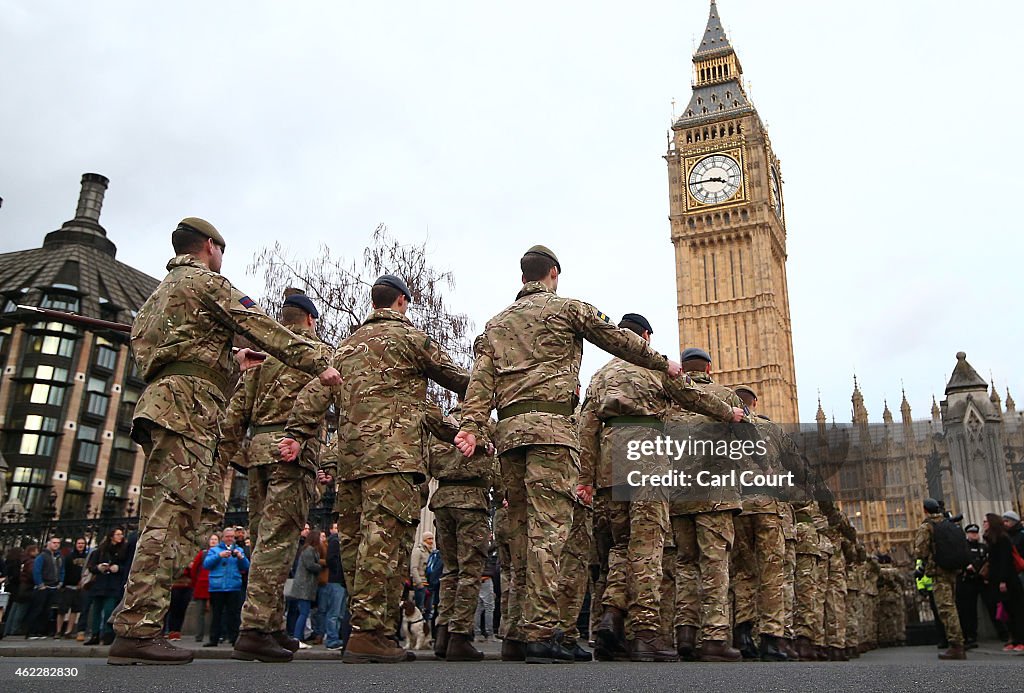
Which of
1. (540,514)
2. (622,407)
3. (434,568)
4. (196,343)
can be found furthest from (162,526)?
(434,568)

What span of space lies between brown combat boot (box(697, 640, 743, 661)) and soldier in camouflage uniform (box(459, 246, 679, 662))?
1.33 meters

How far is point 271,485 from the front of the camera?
4984 mm

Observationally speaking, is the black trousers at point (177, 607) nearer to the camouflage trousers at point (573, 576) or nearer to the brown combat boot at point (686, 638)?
the brown combat boot at point (686, 638)

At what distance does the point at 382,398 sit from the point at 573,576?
1.50 metres

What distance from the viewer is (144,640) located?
366cm

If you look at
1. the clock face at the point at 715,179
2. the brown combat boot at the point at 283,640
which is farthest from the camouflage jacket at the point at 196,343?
the clock face at the point at 715,179

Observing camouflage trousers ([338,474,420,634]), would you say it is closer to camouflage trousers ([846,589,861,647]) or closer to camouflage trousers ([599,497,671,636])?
camouflage trousers ([599,497,671,636])

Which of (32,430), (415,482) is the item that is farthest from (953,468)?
(32,430)

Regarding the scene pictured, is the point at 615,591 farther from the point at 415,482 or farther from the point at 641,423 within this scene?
the point at 415,482

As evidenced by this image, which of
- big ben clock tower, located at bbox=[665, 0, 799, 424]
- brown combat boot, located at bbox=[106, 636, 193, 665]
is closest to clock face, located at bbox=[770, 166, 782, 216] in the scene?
big ben clock tower, located at bbox=[665, 0, 799, 424]

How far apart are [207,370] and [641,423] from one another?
2.80 metres

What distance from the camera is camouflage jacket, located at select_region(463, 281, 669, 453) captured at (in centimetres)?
461

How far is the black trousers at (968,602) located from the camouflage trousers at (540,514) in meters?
7.59

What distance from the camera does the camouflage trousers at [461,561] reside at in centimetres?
542
